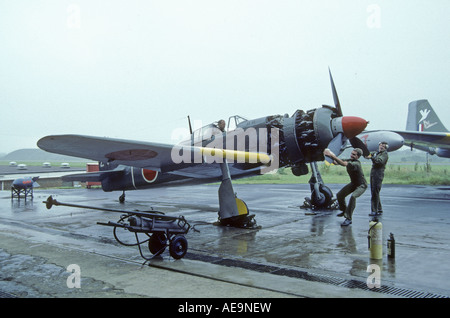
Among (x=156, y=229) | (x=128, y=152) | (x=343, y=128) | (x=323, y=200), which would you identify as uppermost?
(x=343, y=128)

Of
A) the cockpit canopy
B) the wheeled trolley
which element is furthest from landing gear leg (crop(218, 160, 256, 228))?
the wheeled trolley

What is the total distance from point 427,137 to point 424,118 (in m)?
8.90

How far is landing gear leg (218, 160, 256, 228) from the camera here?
7863 millimetres

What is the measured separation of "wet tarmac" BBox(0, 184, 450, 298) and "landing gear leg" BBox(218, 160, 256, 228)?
0.83ft

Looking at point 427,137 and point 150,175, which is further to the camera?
point 427,137

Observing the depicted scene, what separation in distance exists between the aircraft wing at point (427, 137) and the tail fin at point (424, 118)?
6808mm

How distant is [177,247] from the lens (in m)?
5.29

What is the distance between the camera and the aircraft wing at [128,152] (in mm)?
5601

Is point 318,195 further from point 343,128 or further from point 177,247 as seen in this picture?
point 177,247

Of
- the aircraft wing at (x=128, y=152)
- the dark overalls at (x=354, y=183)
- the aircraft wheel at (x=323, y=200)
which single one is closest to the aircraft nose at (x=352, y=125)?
the dark overalls at (x=354, y=183)

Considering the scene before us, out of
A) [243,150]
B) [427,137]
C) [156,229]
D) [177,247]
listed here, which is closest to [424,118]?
[427,137]

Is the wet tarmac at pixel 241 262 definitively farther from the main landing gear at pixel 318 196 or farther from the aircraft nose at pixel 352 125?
the aircraft nose at pixel 352 125

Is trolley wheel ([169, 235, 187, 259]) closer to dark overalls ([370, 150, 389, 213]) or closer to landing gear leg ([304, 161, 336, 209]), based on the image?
dark overalls ([370, 150, 389, 213])
